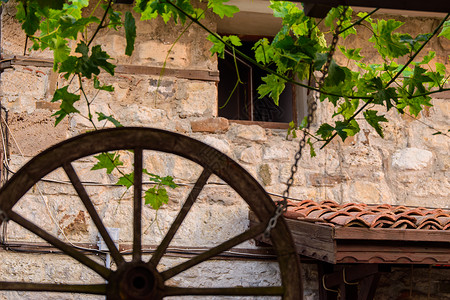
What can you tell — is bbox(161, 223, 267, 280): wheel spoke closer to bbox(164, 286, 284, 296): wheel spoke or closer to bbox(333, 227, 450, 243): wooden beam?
bbox(164, 286, 284, 296): wheel spoke

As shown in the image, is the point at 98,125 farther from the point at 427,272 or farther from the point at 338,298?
the point at 427,272

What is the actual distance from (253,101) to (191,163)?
843 mm

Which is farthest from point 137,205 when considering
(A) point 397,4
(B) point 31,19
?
(A) point 397,4

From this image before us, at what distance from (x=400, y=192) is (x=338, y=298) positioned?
2.86ft

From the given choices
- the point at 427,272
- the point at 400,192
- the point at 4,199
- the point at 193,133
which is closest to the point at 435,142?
the point at 400,192

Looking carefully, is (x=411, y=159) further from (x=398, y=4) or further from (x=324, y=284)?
(x=398, y=4)

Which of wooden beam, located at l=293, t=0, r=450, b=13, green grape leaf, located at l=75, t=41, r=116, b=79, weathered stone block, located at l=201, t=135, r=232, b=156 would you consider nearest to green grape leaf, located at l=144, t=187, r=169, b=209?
green grape leaf, located at l=75, t=41, r=116, b=79

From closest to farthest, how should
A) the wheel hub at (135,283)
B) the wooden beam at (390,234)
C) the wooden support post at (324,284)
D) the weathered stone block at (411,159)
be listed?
the wheel hub at (135,283) → the wooden beam at (390,234) → the wooden support post at (324,284) → the weathered stone block at (411,159)

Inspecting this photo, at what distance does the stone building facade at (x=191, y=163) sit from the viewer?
3619mm

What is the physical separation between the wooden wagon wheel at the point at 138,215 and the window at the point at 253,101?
240 cm

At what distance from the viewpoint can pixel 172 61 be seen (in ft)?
13.0

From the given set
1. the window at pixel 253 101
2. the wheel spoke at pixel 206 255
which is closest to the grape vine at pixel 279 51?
the wheel spoke at pixel 206 255

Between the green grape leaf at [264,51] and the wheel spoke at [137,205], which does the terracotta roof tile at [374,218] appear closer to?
the green grape leaf at [264,51]

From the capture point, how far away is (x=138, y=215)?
68.9 inches
